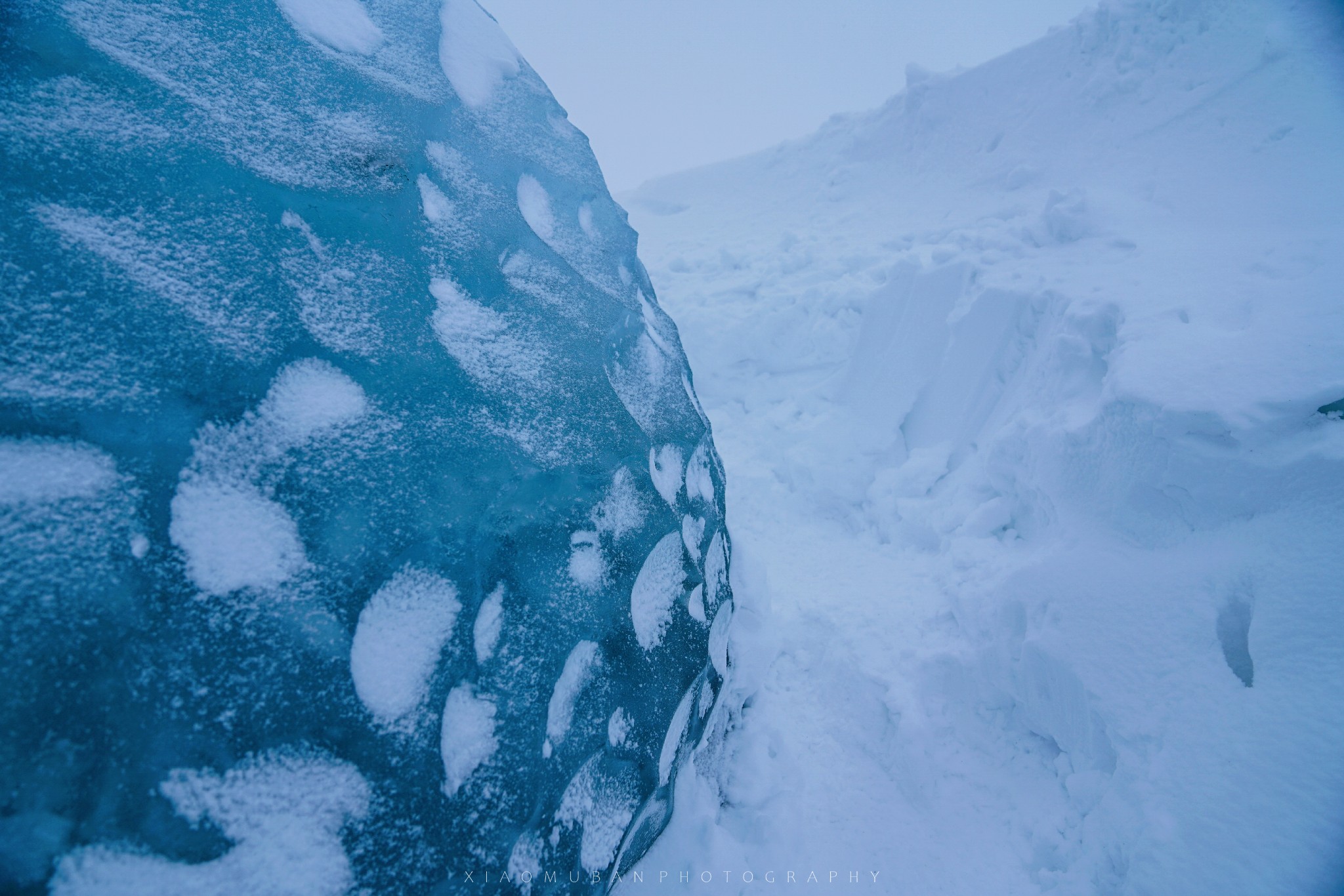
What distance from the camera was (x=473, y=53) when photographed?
1098 mm

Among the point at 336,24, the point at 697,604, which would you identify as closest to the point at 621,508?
the point at 697,604

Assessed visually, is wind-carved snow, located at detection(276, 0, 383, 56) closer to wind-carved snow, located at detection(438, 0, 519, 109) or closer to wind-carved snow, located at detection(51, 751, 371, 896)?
wind-carved snow, located at detection(438, 0, 519, 109)

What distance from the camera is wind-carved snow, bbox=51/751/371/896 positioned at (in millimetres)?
440

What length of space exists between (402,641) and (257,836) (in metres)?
0.20

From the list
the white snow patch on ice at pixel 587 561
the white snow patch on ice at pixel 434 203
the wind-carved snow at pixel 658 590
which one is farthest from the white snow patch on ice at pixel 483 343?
the wind-carved snow at pixel 658 590

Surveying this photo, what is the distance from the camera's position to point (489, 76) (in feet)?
3.64

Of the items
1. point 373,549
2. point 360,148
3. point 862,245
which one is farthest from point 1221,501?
point 862,245

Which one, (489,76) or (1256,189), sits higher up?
(489,76)

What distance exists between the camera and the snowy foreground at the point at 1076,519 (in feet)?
2.80

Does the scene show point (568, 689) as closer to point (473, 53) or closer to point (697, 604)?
point (697, 604)

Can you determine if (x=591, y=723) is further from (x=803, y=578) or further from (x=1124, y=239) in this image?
(x=1124, y=239)

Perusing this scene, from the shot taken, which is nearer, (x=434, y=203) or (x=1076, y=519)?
(x=434, y=203)

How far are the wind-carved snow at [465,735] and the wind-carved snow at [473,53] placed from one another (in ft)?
3.53

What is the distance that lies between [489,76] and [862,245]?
201cm
